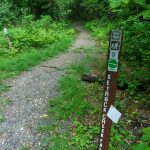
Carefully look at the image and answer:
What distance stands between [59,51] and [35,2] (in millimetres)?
11344

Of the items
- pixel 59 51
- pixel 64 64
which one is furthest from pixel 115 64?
pixel 59 51

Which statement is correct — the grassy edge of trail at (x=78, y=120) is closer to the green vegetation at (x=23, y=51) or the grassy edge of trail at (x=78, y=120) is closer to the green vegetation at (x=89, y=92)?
the green vegetation at (x=89, y=92)

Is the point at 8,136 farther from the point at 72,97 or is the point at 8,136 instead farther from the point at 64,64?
the point at 64,64

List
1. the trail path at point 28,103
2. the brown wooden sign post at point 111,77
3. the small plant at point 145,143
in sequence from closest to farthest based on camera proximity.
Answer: the small plant at point 145,143 < the brown wooden sign post at point 111,77 < the trail path at point 28,103

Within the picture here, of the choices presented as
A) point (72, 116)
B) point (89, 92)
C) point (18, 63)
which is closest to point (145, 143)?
point (72, 116)

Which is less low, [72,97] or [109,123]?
[109,123]

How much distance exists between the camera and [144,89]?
21.5ft

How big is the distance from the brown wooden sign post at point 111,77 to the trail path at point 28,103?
1.45 meters

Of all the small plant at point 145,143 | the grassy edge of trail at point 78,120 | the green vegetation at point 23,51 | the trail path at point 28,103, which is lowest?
the green vegetation at point 23,51

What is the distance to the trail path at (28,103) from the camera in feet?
15.8

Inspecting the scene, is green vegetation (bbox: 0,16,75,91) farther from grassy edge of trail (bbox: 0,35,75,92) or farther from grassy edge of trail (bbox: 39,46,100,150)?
grassy edge of trail (bbox: 39,46,100,150)

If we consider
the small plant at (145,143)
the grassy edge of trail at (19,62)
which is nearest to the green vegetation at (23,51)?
the grassy edge of trail at (19,62)

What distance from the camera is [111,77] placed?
3.22m

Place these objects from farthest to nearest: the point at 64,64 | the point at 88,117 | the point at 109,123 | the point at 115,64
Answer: the point at 64,64 < the point at 88,117 < the point at 109,123 < the point at 115,64
